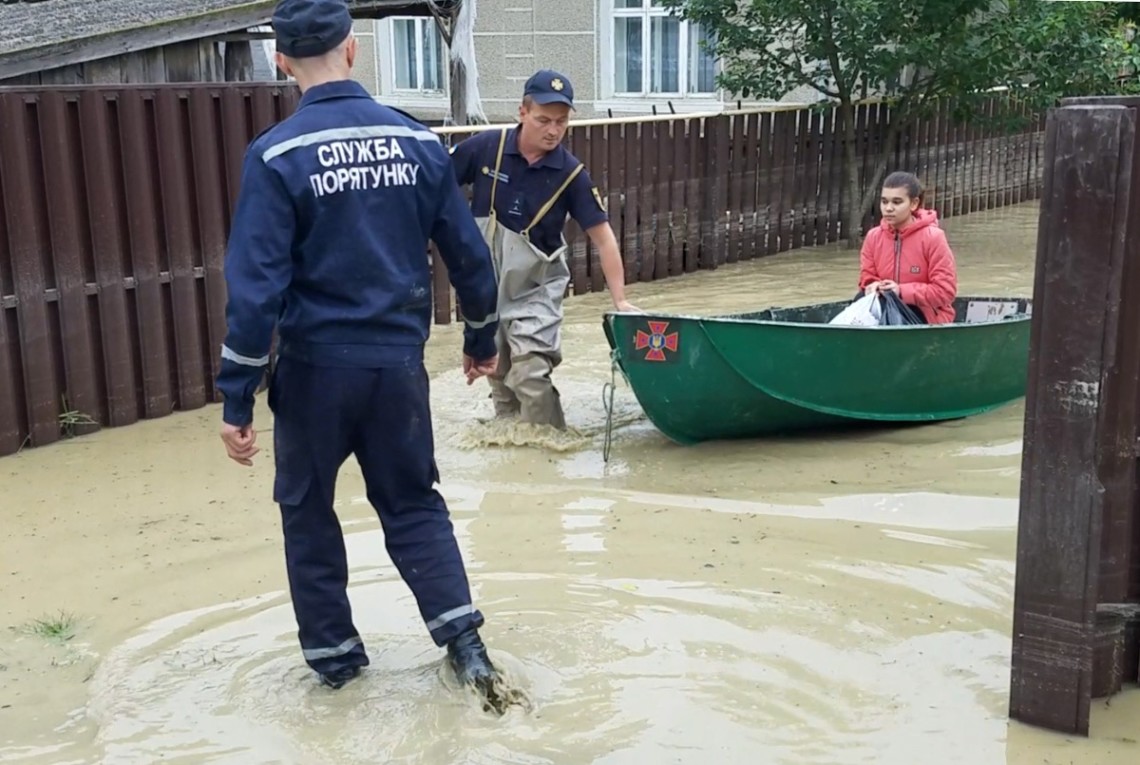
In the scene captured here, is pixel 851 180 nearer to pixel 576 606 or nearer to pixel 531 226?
pixel 531 226

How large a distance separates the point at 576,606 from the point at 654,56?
51.6 feet

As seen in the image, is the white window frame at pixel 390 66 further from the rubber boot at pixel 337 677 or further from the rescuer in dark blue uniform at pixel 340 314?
the rubber boot at pixel 337 677

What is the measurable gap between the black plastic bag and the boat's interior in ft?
1.51

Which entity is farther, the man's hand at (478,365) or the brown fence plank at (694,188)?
the brown fence plank at (694,188)

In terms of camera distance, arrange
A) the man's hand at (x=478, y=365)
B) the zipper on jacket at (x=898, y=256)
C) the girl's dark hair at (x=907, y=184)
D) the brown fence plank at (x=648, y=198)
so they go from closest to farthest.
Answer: the man's hand at (x=478, y=365) < the girl's dark hair at (x=907, y=184) < the zipper on jacket at (x=898, y=256) < the brown fence plank at (x=648, y=198)

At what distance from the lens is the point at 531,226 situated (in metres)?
6.88

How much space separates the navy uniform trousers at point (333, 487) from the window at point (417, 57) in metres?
17.8

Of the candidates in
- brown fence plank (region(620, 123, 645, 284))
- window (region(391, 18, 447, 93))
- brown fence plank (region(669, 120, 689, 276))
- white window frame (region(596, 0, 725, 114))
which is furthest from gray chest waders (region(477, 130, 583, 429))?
window (region(391, 18, 447, 93))

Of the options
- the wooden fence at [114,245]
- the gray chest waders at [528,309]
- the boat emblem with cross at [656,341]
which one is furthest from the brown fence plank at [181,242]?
the boat emblem with cross at [656,341]

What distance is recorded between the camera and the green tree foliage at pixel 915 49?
12.7 meters

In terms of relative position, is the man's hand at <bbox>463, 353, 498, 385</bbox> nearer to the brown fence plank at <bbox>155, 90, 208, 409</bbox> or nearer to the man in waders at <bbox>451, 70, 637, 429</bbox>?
the man in waders at <bbox>451, 70, 637, 429</bbox>

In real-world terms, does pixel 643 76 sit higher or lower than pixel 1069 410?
→ higher

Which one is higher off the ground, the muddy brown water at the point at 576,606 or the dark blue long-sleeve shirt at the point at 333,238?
the dark blue long-sleeve shirt at the point at 333,238

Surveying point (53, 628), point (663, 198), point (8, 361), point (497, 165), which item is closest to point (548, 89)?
point (497, 165)
